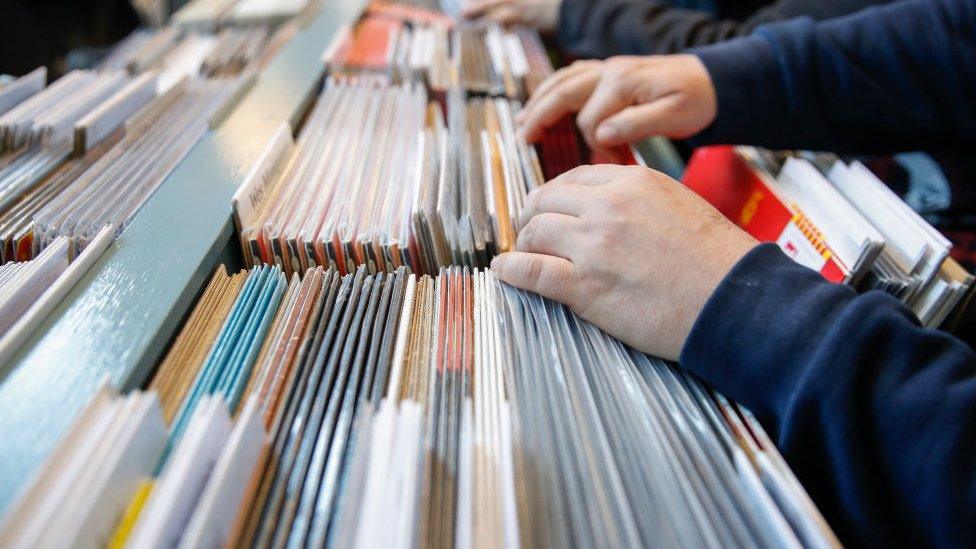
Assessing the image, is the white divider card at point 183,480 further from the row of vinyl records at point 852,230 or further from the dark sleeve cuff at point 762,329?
the row of vinyl records at point 852,230

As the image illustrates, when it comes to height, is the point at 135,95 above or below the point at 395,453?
above

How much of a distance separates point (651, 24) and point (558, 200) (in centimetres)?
97

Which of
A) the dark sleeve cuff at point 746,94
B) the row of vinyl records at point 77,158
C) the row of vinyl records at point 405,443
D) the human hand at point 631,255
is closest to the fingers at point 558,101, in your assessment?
the dark sleeve cuff at point 746,94

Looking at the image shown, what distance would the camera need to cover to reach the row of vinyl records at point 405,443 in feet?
1.39

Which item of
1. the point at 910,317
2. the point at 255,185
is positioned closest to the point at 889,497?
the point at 910,317

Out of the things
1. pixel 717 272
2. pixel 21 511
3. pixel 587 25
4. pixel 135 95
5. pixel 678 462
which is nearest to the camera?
pixel 21 511

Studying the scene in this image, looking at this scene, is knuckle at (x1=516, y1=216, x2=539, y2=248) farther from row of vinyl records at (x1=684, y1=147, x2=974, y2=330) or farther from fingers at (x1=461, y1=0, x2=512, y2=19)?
fingers at (x1=461, y1=0, x2=512, y2=19)

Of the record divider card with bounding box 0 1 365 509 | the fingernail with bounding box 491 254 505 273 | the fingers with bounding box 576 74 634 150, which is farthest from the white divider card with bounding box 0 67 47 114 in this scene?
the fingers with bounding box 576 74 634 150

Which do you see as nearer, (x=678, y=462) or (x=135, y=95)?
(x=678, y=462)

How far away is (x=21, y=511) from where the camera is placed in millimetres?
386

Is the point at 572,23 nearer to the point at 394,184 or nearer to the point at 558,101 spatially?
the point at 558,101

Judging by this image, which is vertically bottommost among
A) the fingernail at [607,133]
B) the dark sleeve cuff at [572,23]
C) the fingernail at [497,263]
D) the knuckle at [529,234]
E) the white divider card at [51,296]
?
the white divider card at [51,296]

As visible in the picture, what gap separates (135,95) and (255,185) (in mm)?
418

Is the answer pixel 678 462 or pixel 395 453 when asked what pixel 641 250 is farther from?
pixel 395 453
